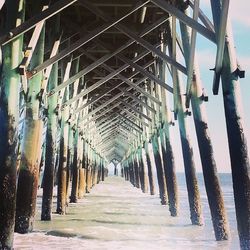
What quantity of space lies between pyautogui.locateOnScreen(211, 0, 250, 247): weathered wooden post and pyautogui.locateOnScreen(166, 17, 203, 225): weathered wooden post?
2630 millimetres

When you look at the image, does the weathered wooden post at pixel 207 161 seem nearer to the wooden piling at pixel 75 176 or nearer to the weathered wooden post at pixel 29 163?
the weathered wooden post at pixel 29 163

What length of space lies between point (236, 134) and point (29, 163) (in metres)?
2.99

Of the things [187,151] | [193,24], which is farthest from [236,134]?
[187,151]

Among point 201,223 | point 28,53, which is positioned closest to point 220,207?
point 201,223

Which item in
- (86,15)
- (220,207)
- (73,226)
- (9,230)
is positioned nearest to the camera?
(9,230)

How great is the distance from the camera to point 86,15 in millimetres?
8102

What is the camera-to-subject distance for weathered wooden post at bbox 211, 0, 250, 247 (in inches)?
144

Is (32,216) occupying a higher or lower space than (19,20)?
lower

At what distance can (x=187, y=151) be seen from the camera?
6762 millimetres

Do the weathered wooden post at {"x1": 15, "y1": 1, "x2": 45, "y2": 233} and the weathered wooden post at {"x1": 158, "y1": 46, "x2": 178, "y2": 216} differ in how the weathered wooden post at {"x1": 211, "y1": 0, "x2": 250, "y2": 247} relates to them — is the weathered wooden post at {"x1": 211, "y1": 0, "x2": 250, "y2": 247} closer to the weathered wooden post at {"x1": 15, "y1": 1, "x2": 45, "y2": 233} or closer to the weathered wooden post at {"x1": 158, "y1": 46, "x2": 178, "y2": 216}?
the weathered wooden post at {"x1": 15, "y1": 1, "x2": 45, "y2": 233}

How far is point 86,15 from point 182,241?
17.4 feet

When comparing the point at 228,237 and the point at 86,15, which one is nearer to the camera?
the point at 228,237

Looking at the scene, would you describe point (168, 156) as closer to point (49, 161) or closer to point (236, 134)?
point (49, 161)

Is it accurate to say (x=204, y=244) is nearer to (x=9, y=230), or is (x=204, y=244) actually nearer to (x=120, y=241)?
(x=120, y=241)
